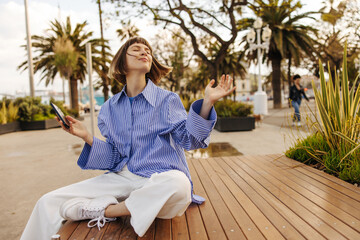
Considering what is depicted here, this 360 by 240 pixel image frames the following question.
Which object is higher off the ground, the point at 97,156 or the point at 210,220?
the point at 97,156

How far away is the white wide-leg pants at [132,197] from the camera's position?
1505 mm

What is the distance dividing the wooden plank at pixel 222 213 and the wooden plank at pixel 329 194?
636 millimetres

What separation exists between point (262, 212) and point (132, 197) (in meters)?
0.85

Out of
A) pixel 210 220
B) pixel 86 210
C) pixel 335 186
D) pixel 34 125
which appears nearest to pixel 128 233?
pixel 86 210

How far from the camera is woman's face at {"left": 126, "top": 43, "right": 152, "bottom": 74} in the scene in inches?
80.4

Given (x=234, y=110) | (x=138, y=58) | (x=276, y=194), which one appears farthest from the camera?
(x=234, y=110)

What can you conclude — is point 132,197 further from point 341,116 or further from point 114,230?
point 341,116

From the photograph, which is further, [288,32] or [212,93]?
[288,32]

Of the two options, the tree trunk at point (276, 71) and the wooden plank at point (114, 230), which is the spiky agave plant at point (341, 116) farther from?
the tree trunk at point (276, 71)

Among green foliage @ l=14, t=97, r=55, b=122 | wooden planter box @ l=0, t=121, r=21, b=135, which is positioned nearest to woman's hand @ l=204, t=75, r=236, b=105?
wooden planter box @ l=0, t=121, r=21, b=135

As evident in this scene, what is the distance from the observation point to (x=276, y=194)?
84.7 inches

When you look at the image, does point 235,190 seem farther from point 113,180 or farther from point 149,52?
point 149,52

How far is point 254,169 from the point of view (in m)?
2.96

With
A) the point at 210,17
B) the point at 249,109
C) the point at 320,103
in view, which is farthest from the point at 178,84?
the point at 320,103
